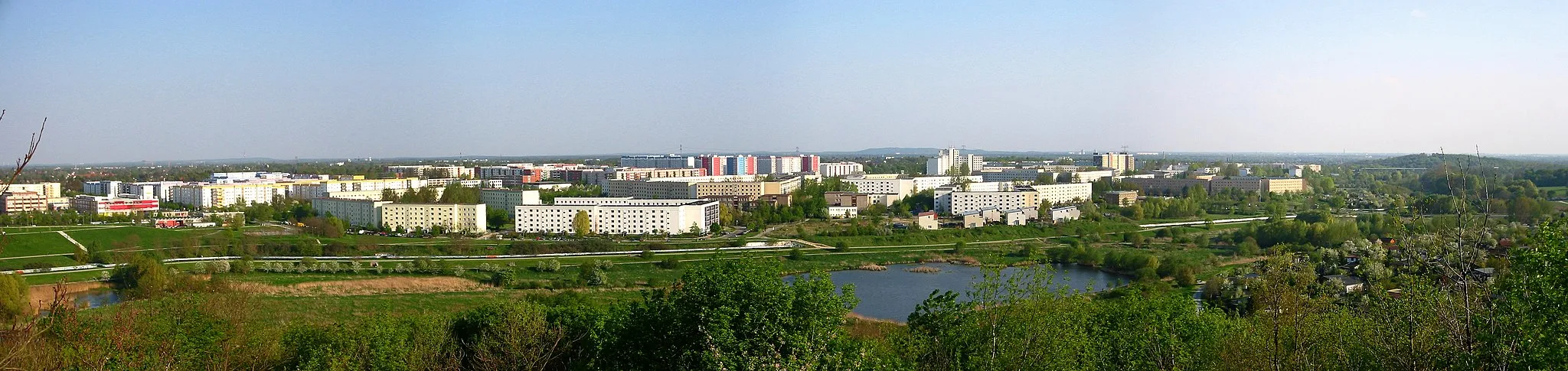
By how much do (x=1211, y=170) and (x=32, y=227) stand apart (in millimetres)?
24256

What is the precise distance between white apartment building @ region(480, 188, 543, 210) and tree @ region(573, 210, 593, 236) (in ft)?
7.29

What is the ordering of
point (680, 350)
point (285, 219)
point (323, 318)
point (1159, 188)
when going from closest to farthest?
point (680, 350), point (323, 318), point (285, 219), point (1159, 188)

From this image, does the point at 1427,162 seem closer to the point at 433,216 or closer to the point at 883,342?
the point at 883,342

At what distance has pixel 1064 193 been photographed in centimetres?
2044

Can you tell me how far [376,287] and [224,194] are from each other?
13.7 metres

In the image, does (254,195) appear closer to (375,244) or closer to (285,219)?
(285,219)

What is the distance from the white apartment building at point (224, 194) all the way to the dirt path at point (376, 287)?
12021 mm

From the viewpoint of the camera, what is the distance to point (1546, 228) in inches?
86.6

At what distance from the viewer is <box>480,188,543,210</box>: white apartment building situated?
17688 millimetres

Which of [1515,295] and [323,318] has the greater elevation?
[1515,295]

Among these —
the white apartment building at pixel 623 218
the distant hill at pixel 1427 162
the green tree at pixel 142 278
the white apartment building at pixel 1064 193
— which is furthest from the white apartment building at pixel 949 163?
the green tree at pixel 142 278

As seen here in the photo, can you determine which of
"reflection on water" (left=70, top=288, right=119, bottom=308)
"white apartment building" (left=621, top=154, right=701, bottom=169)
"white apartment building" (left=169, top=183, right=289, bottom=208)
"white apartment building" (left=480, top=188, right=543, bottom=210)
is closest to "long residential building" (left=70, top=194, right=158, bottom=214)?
"white apartment building" (left=169, top=183, right=289, bottom=208)

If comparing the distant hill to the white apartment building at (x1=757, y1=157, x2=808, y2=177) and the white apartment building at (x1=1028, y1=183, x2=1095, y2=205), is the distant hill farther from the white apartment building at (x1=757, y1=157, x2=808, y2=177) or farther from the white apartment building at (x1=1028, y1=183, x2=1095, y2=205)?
the white apartment building at (x1=757, y1=157, x2=808, y2=177)

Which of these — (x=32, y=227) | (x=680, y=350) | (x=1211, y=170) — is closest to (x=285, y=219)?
Result: (x=32, y=227)
